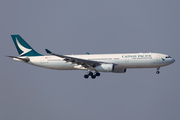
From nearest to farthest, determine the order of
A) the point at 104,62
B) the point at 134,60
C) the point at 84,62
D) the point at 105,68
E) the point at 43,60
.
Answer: the point at 105,68
the point at 134,60
the point at 84,62
the point at 104,62
the point at 43,60

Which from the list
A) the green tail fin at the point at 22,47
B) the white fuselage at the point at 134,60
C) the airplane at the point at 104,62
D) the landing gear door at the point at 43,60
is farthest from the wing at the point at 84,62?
the green tail fin at the point at 22,47

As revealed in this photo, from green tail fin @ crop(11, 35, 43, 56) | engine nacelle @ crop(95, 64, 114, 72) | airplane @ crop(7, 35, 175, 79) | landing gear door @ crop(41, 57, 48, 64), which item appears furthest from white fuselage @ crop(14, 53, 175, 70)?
green tail fin @ crop(11, 35, 43, 56)

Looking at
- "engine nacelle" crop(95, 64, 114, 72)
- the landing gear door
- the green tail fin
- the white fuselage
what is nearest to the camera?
"engine nacelle" crop(95, 64, 114, 72)

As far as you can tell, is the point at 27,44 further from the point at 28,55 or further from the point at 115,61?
the point at 115,61

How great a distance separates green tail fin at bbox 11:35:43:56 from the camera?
7256 cm

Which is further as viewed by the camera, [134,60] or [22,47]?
[22,47]

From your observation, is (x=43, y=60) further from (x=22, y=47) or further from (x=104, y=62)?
(x=104, y=62)

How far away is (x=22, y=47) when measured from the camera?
7312 centimetres

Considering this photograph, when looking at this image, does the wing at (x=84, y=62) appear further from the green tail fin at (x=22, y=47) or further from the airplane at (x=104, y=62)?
the green tail fin at (x=22, y=47)

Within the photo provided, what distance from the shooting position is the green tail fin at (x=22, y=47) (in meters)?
72.6

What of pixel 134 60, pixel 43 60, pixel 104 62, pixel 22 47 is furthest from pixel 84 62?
pixel 22 47

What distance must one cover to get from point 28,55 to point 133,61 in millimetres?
24694

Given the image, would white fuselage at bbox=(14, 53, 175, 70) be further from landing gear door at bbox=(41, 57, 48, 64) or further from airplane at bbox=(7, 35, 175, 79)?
landing gear door at bbox=(41, 57, 48, 64)

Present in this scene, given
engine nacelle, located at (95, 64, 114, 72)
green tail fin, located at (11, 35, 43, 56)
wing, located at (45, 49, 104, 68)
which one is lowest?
engine nacelle, located at (95, 64, 114, 72)
